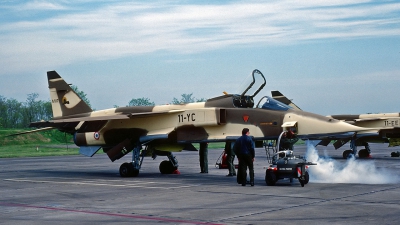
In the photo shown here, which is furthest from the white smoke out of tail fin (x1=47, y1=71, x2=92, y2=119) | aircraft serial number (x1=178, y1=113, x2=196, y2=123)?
tail fin (x1=47, y1=71, x2=92, y2=119)

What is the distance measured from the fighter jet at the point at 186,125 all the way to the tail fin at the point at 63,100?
253 millimetres

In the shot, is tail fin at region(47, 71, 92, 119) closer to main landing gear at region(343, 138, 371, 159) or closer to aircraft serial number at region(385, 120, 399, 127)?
main landing gear at region(343, 138, 371, 159)

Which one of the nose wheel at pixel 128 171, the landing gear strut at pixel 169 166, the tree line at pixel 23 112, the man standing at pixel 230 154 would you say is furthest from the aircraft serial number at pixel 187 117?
the tree line at pixel 23 112

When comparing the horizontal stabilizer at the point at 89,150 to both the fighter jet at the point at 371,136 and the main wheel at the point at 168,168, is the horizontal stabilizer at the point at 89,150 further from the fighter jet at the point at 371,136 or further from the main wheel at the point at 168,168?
the fighter jet at the point at 371,136

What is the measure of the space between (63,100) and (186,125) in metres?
7.01

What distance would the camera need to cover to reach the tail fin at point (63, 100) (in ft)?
76.1

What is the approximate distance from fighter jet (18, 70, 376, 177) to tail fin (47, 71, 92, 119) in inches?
10.0

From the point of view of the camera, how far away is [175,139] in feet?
64.6

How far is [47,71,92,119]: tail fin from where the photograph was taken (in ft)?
76.1

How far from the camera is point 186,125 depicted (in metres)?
18.7

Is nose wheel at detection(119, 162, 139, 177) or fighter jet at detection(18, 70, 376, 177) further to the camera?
nose wheel at detection(119, 162, 139, 177)

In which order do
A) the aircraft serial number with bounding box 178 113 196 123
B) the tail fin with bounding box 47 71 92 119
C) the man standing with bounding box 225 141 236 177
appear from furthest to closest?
the tail fin with bounding box 47 71 92 119 < the aircraft serial number with bounding box 178 113 196 123 < the man standing with bounding box 225 141 236 177

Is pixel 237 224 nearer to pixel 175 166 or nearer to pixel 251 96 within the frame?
pixel 251 96

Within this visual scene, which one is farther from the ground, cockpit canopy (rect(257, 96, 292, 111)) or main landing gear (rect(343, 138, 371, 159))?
cockpit canopy (rect(257, 96, 292, 111))
